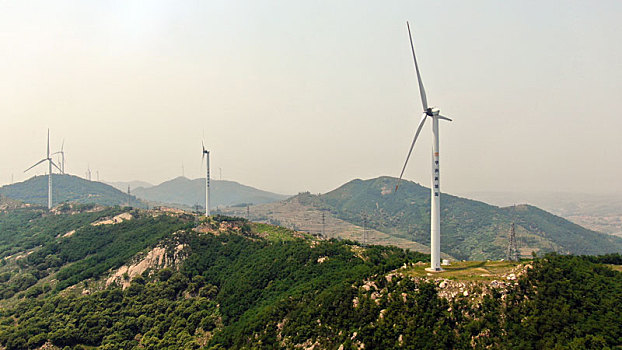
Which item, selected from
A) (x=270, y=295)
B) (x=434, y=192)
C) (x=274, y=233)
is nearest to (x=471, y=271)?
(x=434, y=192)

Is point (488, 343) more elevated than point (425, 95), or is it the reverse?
point (425, 95)

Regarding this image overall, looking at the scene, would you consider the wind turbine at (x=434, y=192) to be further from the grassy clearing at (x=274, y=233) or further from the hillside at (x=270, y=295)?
the grassy clearing at (x=274, y=233)

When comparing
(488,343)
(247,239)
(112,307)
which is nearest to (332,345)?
(488,343)

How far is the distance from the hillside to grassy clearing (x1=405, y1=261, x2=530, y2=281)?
13.7 inches

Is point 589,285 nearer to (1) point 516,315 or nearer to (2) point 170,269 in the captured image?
(1) point 516,315

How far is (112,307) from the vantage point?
322 feet

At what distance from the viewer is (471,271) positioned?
6362cm

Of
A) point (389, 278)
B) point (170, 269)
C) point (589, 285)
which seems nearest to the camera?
point (589, 285)

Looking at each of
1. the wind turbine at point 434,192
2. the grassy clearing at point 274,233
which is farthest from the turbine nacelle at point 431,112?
the grassy clearing at point 274,233

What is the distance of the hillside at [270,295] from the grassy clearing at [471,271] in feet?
1.14

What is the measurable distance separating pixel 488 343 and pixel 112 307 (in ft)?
307

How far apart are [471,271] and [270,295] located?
49.2 meters

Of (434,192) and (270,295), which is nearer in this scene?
(434,192)

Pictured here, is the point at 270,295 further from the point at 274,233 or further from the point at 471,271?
the point at 274,233
